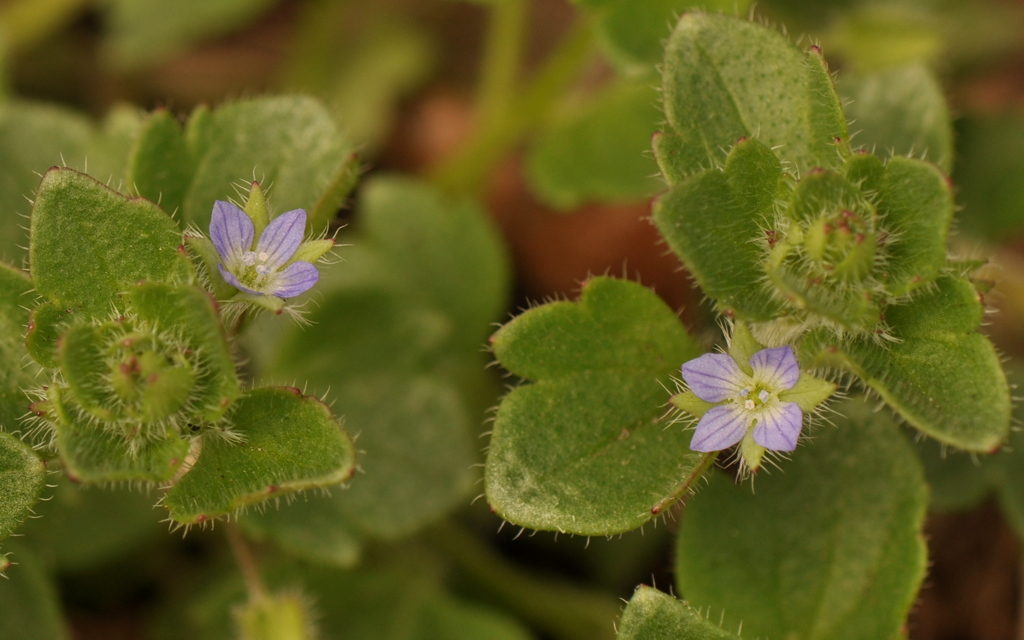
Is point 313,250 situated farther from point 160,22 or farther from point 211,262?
point 160,22

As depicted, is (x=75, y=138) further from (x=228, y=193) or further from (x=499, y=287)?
(x=499, y=287)

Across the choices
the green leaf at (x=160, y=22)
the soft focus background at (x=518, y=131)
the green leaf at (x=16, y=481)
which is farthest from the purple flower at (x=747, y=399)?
the green leaf at (x=160, y=22)

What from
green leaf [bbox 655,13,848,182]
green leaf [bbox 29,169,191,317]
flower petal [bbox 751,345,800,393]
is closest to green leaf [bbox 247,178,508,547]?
green leaf [bbox 29,169,191,317]

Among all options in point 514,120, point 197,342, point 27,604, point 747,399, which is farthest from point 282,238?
point 514,120

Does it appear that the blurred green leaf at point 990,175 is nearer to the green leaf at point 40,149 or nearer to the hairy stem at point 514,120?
the hairy stem at point 514,120

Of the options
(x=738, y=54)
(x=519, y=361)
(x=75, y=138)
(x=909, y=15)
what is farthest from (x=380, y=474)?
(x=909, y=15)

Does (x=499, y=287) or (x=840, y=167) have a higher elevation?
(x=840, y=167)
